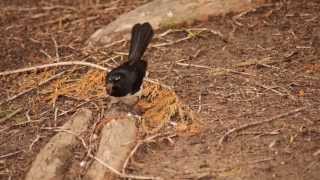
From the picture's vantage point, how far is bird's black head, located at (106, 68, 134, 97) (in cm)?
577

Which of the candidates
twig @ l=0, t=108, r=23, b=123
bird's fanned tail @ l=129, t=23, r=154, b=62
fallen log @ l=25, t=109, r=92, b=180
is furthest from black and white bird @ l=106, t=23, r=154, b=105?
twig @ l=0, t=108, r=23, b=123

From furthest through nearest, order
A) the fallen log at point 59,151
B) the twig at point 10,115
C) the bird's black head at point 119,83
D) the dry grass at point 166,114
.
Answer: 1. the twig at point 10,115
2. the bird's black head at point 119,83
3. the dry grass at point 166,114
4. the fallen log at point 59,151

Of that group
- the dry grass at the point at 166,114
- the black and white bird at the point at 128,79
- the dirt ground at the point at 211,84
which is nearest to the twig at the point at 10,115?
the dirt ground at the point at 211,84

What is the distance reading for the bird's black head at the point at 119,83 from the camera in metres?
5.77

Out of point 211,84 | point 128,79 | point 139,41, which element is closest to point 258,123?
point 211,84

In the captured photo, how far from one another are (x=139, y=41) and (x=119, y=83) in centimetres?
89

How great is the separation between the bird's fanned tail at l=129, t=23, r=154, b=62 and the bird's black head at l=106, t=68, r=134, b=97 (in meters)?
0.51

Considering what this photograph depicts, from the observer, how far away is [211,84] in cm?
641

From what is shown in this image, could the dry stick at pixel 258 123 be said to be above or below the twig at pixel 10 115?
below

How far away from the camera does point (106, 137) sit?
17.8 feet

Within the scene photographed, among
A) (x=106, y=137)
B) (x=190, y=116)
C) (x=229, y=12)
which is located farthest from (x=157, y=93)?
(x=229, y=12)

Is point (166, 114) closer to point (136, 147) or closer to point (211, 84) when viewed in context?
point (136, 147)

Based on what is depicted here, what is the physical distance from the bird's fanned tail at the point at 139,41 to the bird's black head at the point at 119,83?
0.51 metres

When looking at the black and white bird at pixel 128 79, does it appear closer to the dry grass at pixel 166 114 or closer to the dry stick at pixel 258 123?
the dry grass at pixel 166 114
